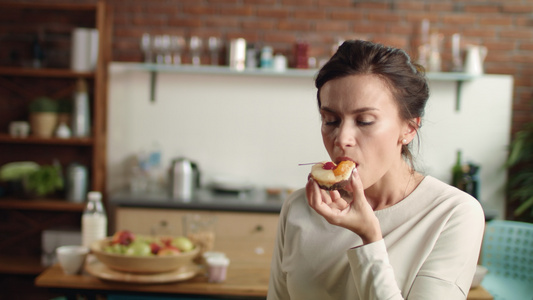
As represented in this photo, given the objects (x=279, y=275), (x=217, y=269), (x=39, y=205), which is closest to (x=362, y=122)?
(x=279, y=275)

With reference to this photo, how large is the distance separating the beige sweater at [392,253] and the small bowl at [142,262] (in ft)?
1.69

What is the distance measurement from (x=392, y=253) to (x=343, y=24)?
3011 millimetres

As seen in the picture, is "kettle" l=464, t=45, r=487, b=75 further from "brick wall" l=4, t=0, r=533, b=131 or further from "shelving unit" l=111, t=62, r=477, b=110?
"brick wall" l=4, t=0, r=533, b=131

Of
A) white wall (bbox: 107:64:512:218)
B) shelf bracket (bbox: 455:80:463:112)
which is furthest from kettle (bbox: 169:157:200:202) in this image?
shelf bracket (bbox: 455:80:463:112)

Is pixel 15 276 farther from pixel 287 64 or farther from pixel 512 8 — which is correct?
pixel 512 8

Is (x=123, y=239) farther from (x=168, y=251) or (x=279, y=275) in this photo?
(x=279, y=275)

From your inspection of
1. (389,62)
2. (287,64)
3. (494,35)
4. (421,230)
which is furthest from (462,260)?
(494,35)

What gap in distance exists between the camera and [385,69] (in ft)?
4.20

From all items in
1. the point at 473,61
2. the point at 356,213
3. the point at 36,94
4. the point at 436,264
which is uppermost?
the point at 473,61

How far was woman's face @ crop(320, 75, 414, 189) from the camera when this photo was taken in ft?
4.07

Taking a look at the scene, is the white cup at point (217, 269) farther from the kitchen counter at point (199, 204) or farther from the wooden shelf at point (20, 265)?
the wooden shelf at point (20, 265)

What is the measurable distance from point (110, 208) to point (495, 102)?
300cm

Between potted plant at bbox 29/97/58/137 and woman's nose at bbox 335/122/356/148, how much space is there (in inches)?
121

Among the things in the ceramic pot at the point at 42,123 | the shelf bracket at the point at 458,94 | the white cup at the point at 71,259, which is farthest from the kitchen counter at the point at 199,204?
the shelf bracket at the point at 458,94
